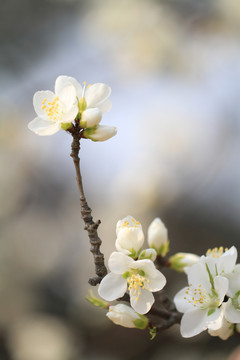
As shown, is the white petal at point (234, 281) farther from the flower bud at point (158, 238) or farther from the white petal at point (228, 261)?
the flower bud at point (158, 238)

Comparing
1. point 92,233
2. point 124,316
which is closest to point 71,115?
point 92,233

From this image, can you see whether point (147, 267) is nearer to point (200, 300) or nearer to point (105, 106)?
point (200, 300)

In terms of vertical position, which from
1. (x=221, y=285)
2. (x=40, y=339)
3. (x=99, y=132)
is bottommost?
(x=40, y=339)

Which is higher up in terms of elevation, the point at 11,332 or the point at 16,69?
the point at 16,69

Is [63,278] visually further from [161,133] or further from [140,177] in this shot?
Answer: [161,133]

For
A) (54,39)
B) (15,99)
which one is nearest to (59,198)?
(15,99)

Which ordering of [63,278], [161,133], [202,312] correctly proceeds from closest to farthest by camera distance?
1. [202,312]
2. [63,278]
3. [161,133]

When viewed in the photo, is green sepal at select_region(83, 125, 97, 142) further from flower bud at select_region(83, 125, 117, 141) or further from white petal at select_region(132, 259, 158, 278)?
white petal at select_region(132, 259, 158, 278)

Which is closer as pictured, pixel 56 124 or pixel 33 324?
pixel 56 124
